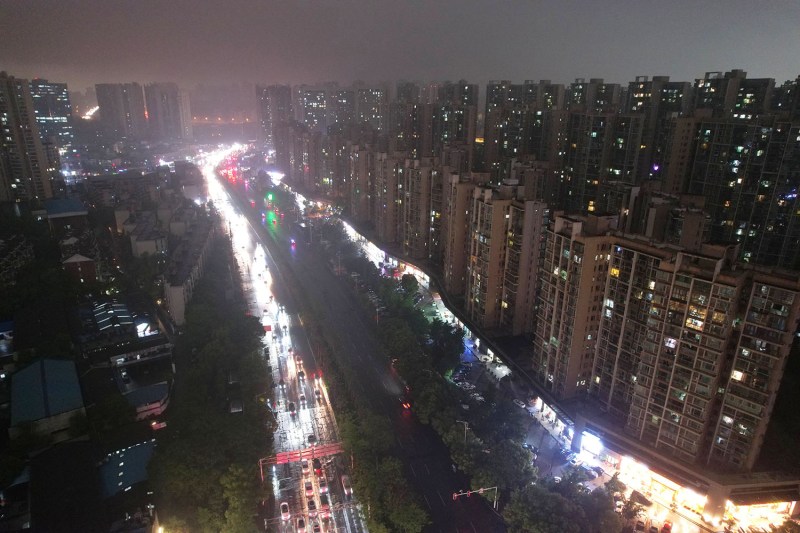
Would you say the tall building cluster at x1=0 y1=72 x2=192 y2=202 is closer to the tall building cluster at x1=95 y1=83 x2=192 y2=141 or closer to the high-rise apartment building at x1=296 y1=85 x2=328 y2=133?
the tall building cluster at x1=95 y1=83 x2=192 y2=141

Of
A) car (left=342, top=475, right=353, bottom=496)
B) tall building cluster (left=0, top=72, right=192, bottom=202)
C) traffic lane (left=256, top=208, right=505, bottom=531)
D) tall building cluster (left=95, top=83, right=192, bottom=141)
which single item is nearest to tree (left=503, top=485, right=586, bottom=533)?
traffic lane (left=256, top=208, right=505, bottom=531)

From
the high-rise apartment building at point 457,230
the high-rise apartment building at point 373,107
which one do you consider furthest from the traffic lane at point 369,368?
the high-rise apartment building at point 373,107

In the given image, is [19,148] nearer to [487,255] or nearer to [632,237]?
[487,255]

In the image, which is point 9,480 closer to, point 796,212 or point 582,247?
point 582,247

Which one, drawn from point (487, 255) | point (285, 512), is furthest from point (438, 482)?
point (487, 255)

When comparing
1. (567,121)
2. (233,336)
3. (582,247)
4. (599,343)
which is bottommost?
(233,336)

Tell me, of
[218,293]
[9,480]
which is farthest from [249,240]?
[9,480]

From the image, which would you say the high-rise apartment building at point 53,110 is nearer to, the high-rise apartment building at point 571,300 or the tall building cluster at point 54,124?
the tall building cluster at point 54,124
